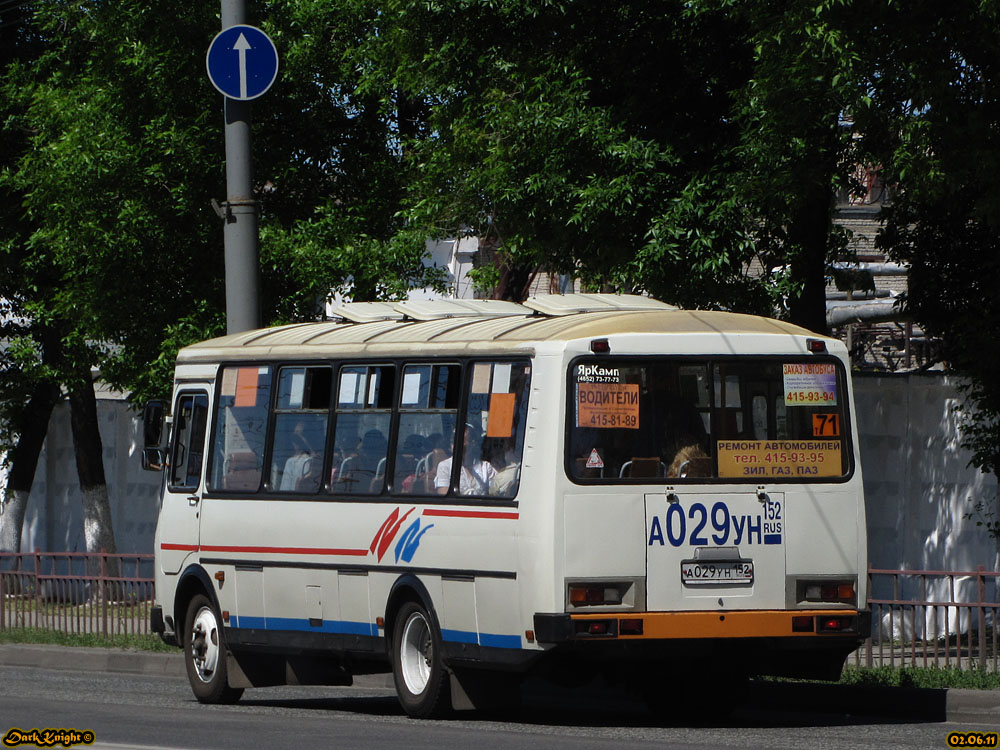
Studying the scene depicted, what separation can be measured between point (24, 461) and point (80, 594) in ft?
28.8

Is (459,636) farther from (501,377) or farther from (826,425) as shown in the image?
(826,425)

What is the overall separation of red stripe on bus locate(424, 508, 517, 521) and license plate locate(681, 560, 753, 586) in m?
1.12

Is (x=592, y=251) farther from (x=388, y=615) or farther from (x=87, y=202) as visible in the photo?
(x=87, y=202)

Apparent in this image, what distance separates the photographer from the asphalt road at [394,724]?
11.0 metres

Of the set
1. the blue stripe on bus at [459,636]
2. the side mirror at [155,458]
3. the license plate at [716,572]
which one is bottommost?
the blue stripe on bus at [459,636]

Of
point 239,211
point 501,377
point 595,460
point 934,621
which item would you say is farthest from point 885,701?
point 239,211

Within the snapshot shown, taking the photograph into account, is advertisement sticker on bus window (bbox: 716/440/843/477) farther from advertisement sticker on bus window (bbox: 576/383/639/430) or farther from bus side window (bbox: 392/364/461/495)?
bus side window (bbox: 392/364/461/495)

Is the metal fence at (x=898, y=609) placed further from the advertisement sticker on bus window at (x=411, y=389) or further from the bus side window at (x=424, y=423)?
the advertisement sticker on bus window at (x=411, y=389)

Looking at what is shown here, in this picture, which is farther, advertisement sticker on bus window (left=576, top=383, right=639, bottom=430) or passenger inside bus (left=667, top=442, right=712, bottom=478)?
passenger inside bus (left=667, top=442, right=712, bottom=478)

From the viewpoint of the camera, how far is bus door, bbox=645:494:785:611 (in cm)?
1177

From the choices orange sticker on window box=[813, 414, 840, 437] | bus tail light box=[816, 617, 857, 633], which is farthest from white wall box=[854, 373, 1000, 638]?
bus tail light box=[816, 617, 857, 633]

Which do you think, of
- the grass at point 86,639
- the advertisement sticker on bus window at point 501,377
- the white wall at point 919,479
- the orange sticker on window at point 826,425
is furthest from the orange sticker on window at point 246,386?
the white wall at point 919,479

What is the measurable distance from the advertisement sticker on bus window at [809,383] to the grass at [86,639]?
8865 millimetres

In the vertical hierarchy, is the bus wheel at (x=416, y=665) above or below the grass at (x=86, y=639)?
above
